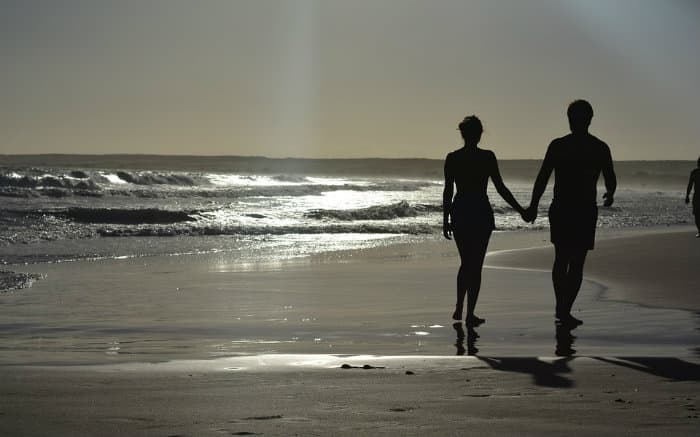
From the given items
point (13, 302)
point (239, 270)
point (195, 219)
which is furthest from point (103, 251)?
point (195, 219)

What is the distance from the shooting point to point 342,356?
19.2ft

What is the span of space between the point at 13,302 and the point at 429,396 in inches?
240

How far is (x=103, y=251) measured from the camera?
16.8 m

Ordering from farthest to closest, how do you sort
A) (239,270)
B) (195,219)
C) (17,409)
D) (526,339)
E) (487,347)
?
(195,219) < (239,270) < (526,339) < (487,347) < (17,409)

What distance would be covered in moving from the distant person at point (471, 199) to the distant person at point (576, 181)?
1.53ft

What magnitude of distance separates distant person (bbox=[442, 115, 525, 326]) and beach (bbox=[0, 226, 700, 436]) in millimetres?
485

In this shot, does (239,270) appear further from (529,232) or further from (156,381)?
(529,232)

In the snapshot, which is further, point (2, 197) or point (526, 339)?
point (2, 197)

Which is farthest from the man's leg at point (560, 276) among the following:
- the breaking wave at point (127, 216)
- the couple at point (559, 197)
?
the breaking wave at point (127, 216)

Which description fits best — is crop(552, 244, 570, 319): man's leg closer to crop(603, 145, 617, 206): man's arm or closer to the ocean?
crop(603, 145, 617, 206): man's arm

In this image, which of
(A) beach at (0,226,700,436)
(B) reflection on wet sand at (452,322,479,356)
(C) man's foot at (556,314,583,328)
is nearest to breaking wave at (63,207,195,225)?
(A) beach at (0,226,700,436)

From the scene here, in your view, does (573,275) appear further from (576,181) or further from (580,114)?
(580,114)

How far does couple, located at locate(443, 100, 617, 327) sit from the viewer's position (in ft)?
23.9

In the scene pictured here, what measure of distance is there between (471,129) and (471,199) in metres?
0.53
